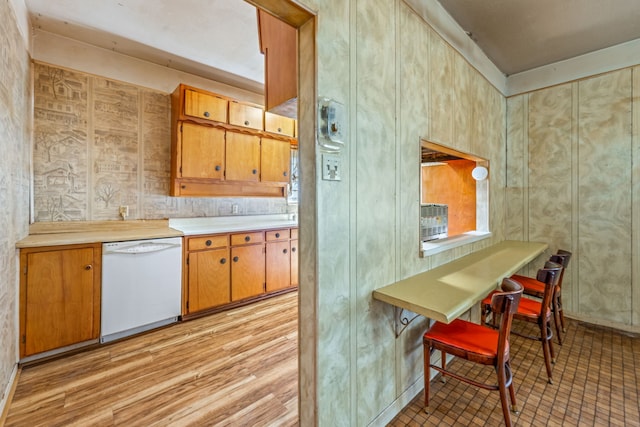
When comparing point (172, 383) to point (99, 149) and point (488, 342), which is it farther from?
point (99, 149)

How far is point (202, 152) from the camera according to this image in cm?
332

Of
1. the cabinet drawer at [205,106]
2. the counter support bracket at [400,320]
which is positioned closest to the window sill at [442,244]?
the counter support bracket at [400,320]

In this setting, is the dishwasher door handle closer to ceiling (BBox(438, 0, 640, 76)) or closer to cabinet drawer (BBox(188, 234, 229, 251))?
cabinet drawer (BBox(188, 234, 229, 251))

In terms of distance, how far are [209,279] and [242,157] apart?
159 centimetres

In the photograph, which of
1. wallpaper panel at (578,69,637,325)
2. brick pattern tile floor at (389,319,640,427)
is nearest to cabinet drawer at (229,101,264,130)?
brick pattern tile floor at (389,319,640,427)

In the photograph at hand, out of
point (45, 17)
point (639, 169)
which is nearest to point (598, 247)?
point (639, 169)

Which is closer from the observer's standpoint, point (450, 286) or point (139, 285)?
point (450, 286)

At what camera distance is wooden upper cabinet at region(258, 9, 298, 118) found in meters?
1.60

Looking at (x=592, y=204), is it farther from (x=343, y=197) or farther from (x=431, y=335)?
(x=343, y=197)

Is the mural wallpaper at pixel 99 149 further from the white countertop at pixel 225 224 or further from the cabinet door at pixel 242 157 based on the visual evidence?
the cabinet door at pixel 242 157

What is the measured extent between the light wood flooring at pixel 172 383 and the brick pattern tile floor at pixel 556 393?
0.90 metres

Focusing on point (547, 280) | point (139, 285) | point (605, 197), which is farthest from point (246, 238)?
point (605, 197)

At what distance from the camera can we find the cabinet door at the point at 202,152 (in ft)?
10.5

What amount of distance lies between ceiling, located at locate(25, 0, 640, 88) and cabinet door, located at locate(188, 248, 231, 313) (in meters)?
2.21
